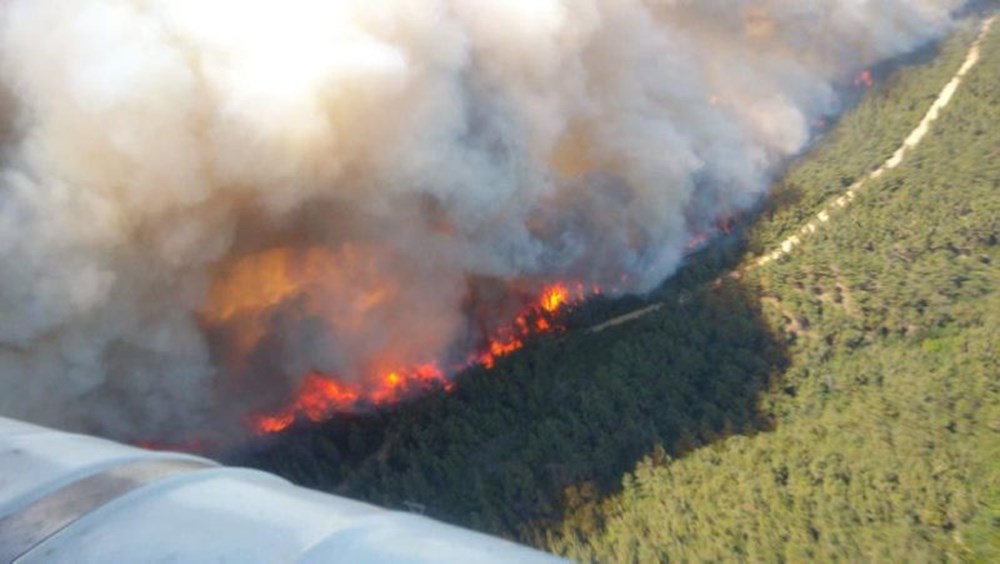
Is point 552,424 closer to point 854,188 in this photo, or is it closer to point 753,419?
point 753,419

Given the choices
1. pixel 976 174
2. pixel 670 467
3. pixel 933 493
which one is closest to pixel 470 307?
pixel 670 467

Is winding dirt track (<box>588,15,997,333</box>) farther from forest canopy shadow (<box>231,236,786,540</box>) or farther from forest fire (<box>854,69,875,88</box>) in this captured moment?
forest fire (<box>854,69,875,88</box>)

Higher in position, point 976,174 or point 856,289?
point 976,174

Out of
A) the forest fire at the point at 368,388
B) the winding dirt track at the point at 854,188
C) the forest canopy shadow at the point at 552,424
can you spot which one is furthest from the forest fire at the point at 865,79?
the forest fire at the point at 368,388

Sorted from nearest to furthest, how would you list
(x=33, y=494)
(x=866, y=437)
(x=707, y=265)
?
(x=33, y=494)
(x=866, y=437)
(x=707, y=265)

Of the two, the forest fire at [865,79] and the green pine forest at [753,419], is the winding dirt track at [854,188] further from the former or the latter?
the forest fire at [865,79]

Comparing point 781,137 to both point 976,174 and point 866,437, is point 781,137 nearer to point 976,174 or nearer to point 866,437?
point 976,174
